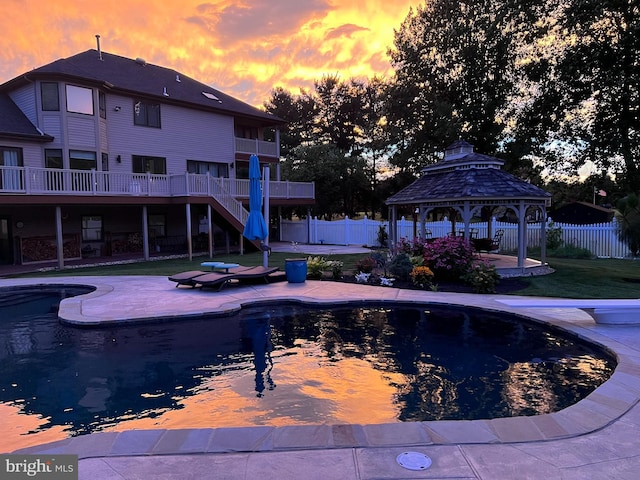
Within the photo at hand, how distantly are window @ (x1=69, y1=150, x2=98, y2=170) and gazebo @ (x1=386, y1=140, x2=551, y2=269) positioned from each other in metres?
13.4

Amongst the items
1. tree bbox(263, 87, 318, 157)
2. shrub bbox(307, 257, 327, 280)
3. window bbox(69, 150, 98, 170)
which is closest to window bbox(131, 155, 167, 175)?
window bbox(69, 150, 98, 170)

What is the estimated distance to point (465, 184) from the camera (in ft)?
48.3

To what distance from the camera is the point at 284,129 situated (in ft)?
142

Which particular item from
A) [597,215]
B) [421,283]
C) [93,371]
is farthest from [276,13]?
[597,215]

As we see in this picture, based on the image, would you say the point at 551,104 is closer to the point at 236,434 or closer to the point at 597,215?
the point at 597,215

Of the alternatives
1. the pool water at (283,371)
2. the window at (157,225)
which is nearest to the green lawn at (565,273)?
the pool water at (283,371)

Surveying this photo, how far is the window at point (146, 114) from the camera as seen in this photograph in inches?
854

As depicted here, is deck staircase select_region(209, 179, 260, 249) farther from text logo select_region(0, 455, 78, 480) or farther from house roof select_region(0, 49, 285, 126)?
text logo select_region(0, 455, 78, 480)

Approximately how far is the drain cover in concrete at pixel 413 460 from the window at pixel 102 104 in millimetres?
20934

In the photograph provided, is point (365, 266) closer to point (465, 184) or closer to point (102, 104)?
point (465, 184)

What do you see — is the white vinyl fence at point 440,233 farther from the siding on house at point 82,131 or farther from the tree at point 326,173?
the siding on house at point 82,131

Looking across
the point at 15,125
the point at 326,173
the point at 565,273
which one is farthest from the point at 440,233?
the point at 15,125

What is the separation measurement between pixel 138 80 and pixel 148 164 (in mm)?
4662

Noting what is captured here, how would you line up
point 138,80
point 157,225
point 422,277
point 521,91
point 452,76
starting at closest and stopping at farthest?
point 422,277
point 138,80
point 157,225
point 521,91
point 452,76
